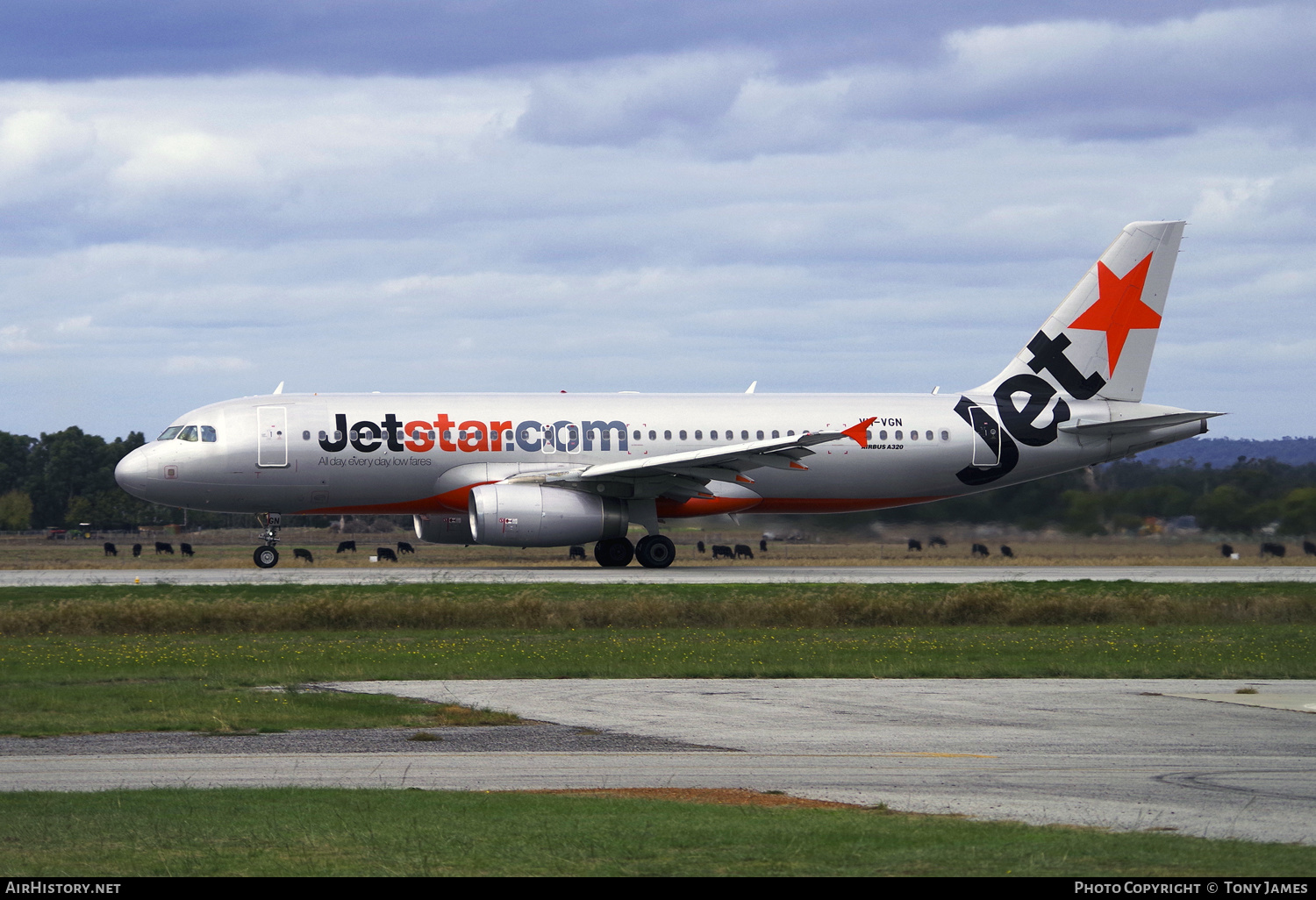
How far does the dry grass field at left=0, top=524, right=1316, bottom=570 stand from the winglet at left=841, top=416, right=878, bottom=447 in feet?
11.1

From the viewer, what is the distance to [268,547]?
37406 millimetres

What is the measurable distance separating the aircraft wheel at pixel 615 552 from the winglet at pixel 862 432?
647 centimetres

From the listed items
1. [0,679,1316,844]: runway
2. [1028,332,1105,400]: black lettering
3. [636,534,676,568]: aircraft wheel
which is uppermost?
[1028,332,1105,400]: black lettering

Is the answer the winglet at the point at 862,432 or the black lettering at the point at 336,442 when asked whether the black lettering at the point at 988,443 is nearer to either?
the winglet at the point at 862,432

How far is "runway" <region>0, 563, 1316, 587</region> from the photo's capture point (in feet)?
106

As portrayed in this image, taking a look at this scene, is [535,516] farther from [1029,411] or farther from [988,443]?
[1029,411]

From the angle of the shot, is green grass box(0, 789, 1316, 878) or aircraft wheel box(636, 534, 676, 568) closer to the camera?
green grass box(0, 789, 1316, 878)

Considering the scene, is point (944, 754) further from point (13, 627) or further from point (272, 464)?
point (272, 464)

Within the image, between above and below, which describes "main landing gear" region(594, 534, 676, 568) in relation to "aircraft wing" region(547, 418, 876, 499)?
below

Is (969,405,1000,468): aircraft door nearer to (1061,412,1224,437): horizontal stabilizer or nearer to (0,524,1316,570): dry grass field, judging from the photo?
(1061,412,1224,437): horizontal stabilizer

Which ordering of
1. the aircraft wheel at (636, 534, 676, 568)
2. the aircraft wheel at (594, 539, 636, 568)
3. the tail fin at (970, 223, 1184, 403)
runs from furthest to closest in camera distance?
the tail fin at (970, 223, 1184, 403)
the aircraft wheel at (594, 539, 636, 568)
the aircraft wheel at (636, 534, 676, 568)

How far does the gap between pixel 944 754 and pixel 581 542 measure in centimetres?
2427

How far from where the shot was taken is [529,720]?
14.3 meters

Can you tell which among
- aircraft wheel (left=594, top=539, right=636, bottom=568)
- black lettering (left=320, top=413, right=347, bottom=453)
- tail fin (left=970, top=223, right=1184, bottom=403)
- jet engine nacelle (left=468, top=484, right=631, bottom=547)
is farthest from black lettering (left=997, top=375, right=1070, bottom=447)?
black lettering (left=320, top=413, right=347, bottom=453)
